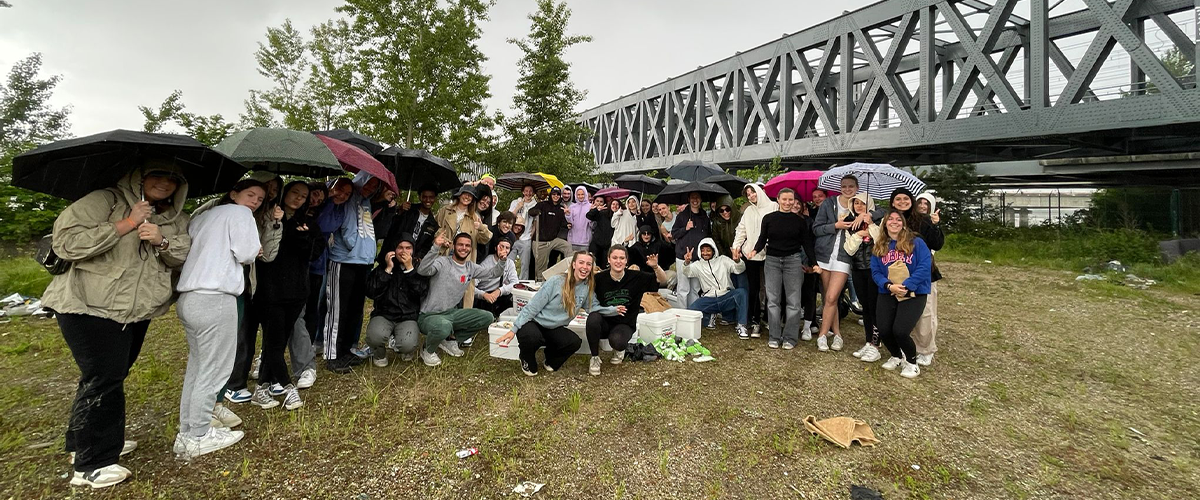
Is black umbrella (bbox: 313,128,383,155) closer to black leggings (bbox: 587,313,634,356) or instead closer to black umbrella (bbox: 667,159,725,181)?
black leggings (bbox: 587,313,634,356)

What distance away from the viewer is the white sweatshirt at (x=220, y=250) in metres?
2.75

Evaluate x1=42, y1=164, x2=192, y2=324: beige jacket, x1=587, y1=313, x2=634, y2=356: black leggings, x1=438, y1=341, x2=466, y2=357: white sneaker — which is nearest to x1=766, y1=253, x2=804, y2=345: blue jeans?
x1=587, y1=313, x2=634, y2=356: black leggings

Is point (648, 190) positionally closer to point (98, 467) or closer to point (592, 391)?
point (592, 391)

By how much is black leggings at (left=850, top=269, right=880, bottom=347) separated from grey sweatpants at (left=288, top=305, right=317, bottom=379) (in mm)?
5271

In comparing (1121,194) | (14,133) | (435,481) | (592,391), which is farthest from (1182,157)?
(14,133)

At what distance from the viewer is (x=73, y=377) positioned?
434 cm

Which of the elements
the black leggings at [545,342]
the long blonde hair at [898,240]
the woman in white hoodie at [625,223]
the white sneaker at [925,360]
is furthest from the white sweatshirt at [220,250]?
the white sneaker at [925,360]

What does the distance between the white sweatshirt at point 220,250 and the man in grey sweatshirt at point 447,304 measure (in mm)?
1915

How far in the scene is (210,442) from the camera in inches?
118

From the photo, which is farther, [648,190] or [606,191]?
[648,190]

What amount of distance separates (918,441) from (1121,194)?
21363mm

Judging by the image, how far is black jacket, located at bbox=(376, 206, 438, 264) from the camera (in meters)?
5.01

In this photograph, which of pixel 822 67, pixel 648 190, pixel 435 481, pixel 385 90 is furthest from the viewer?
pixel 822 67

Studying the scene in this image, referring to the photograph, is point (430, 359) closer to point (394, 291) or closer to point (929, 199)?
point (394, 291)
